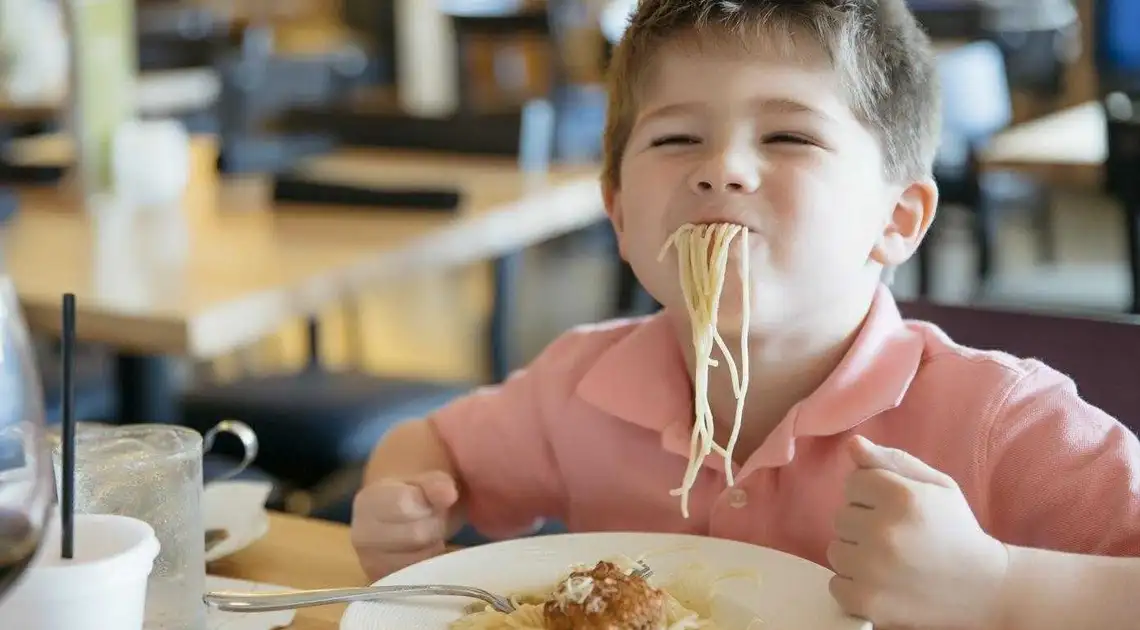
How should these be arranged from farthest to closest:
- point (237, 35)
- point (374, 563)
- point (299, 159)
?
point (237, 35) < point (299, 159) < point (374, 563)

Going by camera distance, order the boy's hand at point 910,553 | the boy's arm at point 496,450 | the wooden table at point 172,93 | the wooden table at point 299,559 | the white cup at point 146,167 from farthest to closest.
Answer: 1. the wooden table at point 172,93
2. the white cup at point 146,167
3. the boy's arm at point 496,450
4. the wooden table at point 299,559
5. the boy's hand at point 910,553

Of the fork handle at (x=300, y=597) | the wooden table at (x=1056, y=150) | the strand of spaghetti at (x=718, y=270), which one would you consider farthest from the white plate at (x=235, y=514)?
the wooden table at (x=1056, y=150)

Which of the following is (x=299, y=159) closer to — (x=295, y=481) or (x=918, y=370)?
(x=295, y=481)

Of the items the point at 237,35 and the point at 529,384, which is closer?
the point at 529,384

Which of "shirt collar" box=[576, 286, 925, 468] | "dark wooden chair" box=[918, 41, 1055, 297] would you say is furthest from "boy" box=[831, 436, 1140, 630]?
"dark wooden chair" box=[918, 41, 1055, 297]

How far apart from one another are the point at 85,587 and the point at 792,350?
63cm

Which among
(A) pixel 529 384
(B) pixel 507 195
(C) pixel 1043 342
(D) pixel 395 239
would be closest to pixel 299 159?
(B) pixel 507 195

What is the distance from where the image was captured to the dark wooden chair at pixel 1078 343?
51.1 inches

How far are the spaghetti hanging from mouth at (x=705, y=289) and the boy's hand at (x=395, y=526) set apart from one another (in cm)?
22

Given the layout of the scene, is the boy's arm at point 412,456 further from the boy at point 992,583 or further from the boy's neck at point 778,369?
the boy at point 992,583

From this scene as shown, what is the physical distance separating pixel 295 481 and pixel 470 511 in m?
1.22

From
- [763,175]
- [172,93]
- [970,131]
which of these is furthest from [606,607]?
[172,93]

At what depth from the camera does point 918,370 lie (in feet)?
3.84

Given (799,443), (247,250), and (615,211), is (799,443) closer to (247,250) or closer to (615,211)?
(615,211)
